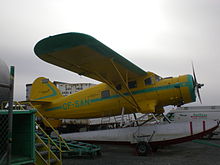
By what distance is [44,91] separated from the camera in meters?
13.5

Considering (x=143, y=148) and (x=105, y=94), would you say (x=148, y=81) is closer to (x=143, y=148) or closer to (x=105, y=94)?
(x=105, y=94)

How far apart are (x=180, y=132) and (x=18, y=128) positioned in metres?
6.13

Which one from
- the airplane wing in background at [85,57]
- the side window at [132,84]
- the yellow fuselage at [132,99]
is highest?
the airplane wing in background at [85,57]

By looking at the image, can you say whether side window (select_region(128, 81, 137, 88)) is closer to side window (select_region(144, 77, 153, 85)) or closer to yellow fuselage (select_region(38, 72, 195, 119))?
yellow fuselage (select_region(38, 72, 195, 119))

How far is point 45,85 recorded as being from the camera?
13.7 metres

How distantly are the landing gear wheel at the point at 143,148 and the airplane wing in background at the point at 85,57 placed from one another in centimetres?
289

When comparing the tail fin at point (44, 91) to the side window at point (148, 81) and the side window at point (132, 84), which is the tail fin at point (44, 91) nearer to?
the side window at point (132, 84)

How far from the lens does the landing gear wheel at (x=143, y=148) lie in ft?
27.1

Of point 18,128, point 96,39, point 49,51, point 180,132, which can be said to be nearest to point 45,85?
point 49,51

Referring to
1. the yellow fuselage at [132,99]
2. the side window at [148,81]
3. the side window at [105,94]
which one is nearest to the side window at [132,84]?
the yellow fuselage at [132,99]

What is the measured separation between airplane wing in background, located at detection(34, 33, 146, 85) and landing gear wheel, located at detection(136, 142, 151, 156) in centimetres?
289

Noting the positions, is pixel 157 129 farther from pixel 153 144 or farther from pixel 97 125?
pixel 97 125

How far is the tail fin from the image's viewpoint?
13.1 metres

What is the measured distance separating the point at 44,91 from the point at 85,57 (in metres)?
6.31
